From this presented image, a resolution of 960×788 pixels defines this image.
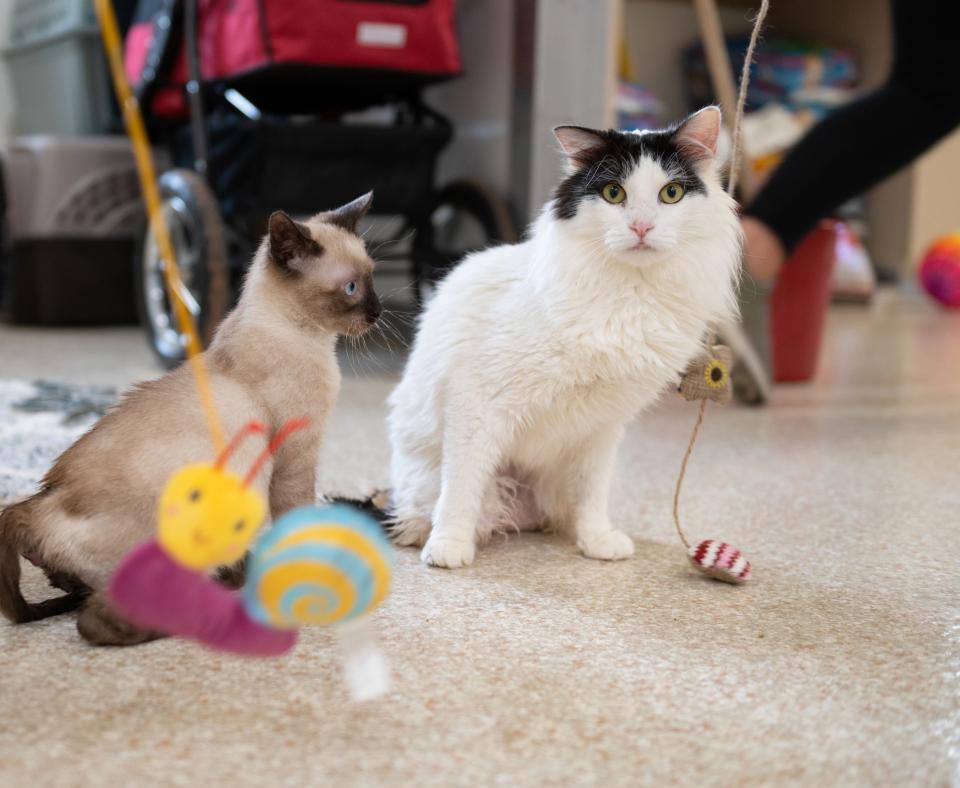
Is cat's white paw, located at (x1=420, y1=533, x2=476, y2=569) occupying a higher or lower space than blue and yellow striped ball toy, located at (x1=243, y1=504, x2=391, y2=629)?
lower

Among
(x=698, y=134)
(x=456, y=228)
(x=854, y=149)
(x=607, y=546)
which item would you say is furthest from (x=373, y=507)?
(x=456, y=228)

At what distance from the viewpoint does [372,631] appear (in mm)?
1006

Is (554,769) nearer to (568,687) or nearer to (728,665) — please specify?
(568,687)

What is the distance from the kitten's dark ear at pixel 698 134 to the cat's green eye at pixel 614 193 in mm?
85

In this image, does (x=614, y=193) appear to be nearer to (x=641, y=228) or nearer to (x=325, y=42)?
(x=641, y=228)

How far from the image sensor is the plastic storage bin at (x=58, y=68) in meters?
3.19

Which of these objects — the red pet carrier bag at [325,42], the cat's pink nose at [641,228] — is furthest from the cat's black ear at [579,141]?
the red pet carrier bag at [325,42]

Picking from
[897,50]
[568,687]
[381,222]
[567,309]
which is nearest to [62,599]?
[568,687]

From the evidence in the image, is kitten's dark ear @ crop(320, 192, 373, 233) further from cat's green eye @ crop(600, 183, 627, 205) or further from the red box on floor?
the red box on floor

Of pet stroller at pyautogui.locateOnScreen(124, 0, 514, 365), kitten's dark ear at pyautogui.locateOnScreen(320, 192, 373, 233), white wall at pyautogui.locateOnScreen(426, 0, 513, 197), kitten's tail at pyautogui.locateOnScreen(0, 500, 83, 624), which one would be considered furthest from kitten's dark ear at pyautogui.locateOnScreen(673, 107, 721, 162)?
white wall at pyautogui.locateOnScreen(426, 0, 513, 197)

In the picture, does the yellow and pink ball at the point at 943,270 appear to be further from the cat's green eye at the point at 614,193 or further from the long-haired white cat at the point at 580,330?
the cat's green eye at the point at 614,193

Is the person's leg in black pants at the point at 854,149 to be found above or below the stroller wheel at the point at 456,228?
above

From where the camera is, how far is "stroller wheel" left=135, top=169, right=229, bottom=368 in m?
2.20

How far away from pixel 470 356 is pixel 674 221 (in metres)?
0.29
